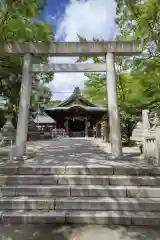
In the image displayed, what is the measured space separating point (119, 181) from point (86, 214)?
1177mm

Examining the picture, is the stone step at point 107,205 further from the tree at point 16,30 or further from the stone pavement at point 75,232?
the tree at point 16,30

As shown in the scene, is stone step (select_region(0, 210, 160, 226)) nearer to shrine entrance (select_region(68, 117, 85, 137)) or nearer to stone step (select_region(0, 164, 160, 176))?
stone step (select_region(0, 164, 160, 176))

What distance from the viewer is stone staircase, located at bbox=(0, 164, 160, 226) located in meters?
3.53

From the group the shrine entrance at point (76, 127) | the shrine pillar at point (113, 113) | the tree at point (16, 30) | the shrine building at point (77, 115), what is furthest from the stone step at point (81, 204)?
the shrine entrance at point (76, 127)

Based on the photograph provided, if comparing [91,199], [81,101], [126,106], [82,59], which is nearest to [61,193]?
[91,199]

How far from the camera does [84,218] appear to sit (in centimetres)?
354

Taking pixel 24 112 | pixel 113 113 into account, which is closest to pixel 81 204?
pixel 113 113

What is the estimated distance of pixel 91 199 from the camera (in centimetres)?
395

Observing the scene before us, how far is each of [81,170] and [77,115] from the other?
2103 centimetres

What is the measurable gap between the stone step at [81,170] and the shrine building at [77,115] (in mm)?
19372

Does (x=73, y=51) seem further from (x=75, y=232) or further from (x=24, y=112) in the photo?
(x=75, y=232)

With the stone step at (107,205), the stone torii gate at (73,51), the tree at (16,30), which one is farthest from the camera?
the stone torii gate at (73,51)

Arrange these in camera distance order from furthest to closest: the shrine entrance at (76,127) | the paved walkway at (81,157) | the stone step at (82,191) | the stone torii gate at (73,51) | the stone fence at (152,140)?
the shrine entrance at (76,127) → the stone torii gate at (73,51) → the paved walkway at (81,157) → the stone fence at (152,140) → the stone step at (82,191)

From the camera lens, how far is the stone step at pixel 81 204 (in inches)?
149
